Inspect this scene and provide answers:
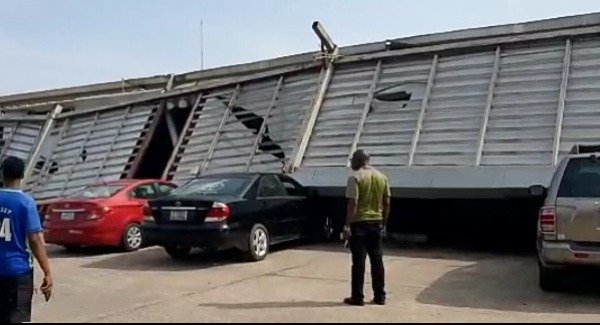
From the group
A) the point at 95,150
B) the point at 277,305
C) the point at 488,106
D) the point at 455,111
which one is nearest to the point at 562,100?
the point at 488,106

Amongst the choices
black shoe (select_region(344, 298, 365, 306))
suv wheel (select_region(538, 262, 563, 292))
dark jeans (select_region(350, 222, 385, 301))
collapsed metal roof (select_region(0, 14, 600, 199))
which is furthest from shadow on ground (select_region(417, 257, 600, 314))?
collapsed metal roof (select_region(0, 14, 600, 199))

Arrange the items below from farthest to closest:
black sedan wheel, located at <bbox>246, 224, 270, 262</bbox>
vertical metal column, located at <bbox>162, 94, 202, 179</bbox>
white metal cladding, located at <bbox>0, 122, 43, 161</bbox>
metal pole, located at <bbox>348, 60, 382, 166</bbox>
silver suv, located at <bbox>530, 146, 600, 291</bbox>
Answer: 1. white metal cladding, located at <bbox>0, 122, 43, 161</bbox>
2. vertical metal column, located at <bbox>162, 94, 202, 179</bbox>
3. metal pole, located at <bbox>348, 60, 382, 166</bbox>
4. black sedan wheel, located at <bbox>246, 224, 270, 262</bbox>
5. silver suv, located at <bbox>530, 146, 600, 291</bbox>

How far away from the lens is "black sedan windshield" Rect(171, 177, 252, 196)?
11141mm

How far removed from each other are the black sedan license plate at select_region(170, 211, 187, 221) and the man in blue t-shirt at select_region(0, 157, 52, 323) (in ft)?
18.7

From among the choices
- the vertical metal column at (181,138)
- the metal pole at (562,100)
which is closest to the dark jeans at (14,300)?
the metal pole at (562,100)

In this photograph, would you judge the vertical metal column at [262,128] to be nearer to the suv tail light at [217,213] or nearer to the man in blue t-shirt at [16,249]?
the suv tail light at [217,213]

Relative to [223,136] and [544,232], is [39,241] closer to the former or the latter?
[544,232]

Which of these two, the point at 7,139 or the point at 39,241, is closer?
the point at 39,241

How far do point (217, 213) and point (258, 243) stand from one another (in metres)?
1.02

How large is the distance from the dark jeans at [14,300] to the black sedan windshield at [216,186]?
20.7 feet

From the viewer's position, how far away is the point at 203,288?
857 centimetres

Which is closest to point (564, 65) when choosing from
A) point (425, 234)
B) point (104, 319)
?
point (425, 234)

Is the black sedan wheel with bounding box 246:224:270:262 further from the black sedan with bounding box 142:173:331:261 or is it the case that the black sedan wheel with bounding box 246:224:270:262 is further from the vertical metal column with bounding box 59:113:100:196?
the vertical metal column with bounding box 59:113:100:196

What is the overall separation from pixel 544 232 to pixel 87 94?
70.1 feet
